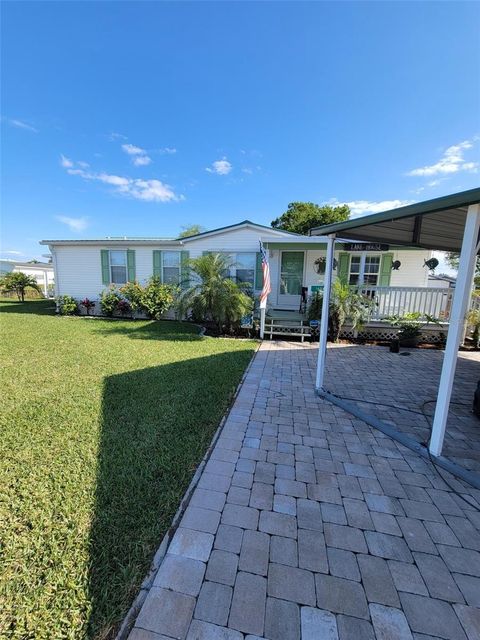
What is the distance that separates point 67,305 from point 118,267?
113 inches

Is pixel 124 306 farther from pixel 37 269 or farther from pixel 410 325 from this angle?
pixel 37 269

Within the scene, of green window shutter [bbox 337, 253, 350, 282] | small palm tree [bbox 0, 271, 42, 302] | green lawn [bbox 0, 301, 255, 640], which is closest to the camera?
green lawn [bbox 0, 301, 255, 640]

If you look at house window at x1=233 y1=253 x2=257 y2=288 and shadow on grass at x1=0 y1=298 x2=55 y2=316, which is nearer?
house window at x1=233 y1=253 x2=257 y2=288

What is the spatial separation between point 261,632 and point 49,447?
8.42ft

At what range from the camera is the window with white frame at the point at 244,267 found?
1077 centimetres

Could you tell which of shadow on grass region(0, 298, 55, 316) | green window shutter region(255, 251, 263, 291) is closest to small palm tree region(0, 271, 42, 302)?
shadow on grass region(0, 298, 55, 316)

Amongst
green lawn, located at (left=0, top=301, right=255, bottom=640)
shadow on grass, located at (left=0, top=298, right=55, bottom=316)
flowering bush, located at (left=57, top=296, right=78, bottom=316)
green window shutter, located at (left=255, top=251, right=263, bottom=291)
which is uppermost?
green window shutter, located at (left=255, top=251, right=263, bottom=291)

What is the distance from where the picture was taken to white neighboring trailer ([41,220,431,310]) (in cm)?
1010

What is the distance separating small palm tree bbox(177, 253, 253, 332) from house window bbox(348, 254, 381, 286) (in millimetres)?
4599

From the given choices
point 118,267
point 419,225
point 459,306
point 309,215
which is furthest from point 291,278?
point 309,215

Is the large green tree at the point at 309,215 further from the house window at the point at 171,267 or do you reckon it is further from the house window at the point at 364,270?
the house window at the point at 171,267

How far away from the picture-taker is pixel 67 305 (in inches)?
477

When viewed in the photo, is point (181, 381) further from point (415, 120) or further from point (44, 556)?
point (415, 120)

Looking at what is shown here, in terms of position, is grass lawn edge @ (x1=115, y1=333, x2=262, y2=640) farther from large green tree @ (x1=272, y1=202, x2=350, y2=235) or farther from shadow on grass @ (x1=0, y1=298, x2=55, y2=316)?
large green tree @ (x1=272, y1=202, x2=350, y2=235)
